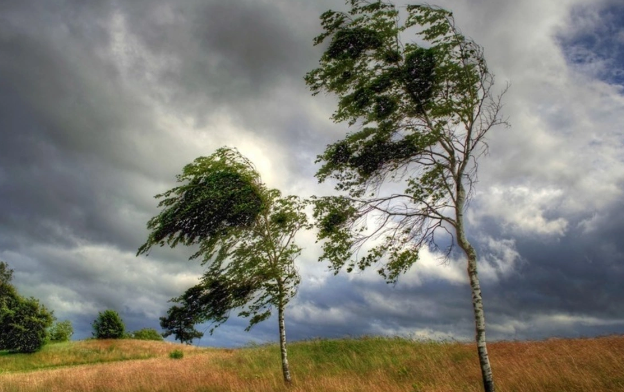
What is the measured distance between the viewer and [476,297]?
10023mm

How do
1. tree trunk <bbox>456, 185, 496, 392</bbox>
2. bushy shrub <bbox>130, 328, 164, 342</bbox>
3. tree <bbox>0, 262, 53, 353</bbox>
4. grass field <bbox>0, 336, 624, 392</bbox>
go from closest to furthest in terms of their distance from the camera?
tree trunk <bbox>456, 185, 496, 392</bbox> → grass field <bbox>0, 336, 624, 392</bbox> → tree <bbox>0, 262, 53, 353</bbox> → bushy shrub <bbox>130, 328, 164, 342</bbox>

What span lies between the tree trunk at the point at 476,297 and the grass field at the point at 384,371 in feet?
6.77

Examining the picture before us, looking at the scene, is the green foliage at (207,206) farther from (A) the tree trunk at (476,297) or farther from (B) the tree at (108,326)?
(B) the tree at (108,326)

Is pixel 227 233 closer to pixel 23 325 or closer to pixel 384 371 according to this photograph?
pixel 384 371

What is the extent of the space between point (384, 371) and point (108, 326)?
42312 millimetres

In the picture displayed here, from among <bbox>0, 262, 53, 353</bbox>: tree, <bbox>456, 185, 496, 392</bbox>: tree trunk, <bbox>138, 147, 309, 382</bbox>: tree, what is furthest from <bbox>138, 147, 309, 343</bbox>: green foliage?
<bbox>0, 262, 53, 353</bbox>: tree

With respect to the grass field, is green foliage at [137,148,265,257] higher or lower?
higher

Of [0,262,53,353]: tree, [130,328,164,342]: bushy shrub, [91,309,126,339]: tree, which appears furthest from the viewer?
[130,328,164,342]: bushy shrub

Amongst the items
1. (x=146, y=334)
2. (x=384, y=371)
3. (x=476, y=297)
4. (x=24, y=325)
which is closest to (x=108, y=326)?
(x=24, y=325)

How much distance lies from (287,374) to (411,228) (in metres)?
8.22

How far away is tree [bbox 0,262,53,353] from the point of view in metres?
39.5

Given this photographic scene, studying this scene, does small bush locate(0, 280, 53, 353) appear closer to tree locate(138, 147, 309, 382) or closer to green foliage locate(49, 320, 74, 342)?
green foliage locate(49, 320, 74, 342)

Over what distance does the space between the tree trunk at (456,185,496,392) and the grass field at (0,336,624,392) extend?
2062 millimetres

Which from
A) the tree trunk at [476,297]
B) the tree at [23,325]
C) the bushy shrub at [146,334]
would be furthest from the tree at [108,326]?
the tree trunk at [476,297]
